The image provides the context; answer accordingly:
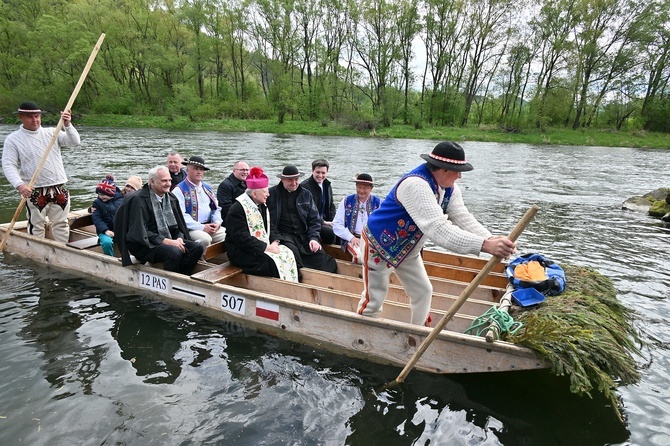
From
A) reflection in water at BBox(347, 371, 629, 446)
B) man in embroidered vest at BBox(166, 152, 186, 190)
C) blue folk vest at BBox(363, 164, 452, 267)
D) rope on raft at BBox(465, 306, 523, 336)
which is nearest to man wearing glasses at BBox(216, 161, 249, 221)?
man in embroidered vest at BBox(166, 152, 186, 190)

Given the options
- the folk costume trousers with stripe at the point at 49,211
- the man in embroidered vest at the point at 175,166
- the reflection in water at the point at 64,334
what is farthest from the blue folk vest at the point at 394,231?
the folk costume trousers with stripe at the point at 49,211

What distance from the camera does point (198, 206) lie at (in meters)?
6.52

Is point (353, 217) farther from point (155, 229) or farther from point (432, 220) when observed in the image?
point (432, 220)

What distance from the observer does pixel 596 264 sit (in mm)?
7707

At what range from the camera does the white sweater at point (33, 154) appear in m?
5.83

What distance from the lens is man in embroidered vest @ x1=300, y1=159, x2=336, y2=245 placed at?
6.55 metres

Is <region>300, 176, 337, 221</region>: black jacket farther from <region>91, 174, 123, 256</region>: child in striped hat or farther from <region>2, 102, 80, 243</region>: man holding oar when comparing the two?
<region>2, 102, 80, 243</region>: man holding oar

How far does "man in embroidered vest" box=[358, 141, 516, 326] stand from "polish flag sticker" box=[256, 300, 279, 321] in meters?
1.00

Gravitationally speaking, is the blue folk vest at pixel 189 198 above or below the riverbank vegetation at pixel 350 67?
below

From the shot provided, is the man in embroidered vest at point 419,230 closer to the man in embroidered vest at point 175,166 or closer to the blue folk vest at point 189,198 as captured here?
the blue folk vest at point 189,198

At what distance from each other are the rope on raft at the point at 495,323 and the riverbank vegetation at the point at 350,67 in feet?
104

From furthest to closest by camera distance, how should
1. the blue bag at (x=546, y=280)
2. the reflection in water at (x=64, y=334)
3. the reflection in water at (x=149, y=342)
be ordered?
the blue bag at (x=546, y=280)
the reflection in water at (x=149, y=342)
the reflection in water at (x=64, y=334)

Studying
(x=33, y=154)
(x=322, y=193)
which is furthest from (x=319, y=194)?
(x=33, y=154)

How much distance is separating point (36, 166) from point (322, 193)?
4.20m
